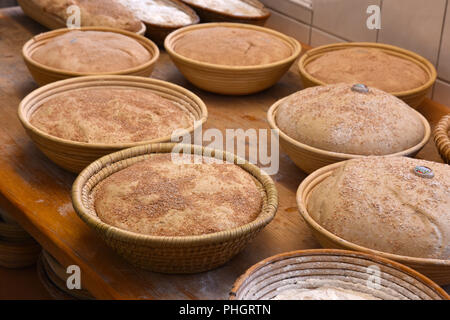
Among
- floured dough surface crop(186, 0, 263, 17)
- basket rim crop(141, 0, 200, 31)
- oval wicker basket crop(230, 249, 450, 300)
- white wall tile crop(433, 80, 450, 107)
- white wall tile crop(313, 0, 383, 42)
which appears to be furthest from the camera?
floured dough surface crop(186, 0, 263, 17)

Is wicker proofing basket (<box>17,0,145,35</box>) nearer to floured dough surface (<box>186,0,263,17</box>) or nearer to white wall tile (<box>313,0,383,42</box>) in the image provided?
floured dough surface (<box>186,0,263,17</box>)

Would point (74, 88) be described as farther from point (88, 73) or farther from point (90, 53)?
point (90, 53)

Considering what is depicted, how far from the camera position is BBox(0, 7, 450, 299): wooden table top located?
1.24 metres

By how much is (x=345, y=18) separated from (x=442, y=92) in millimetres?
566

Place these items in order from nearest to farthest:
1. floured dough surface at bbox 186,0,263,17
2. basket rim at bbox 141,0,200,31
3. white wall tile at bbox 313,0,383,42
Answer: white wall tile at bbox 313,0,383,42 < basket rim at bbox 141,0,200,31 < floured dough surface at bbox 186,0,263,17

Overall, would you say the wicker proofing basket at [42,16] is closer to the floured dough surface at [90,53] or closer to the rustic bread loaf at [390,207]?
the floured dough surface at [90,53]

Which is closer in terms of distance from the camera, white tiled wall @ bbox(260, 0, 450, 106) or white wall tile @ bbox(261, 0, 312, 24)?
white tiled wall @ bbox(260, 0, 450, 106)

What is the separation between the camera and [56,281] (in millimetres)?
2027

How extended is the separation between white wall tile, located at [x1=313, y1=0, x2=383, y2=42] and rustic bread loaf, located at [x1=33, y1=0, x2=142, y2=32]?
2.58 feet

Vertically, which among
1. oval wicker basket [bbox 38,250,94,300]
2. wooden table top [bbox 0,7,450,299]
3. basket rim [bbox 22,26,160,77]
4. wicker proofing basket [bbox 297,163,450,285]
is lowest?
oval wicker basket [bbox 38,250,94,300]

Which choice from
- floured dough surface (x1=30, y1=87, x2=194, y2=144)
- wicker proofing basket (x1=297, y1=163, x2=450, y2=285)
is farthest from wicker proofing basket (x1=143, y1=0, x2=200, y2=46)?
wicker proofing basket (x1=297, y1=163, x2=450, y2=285)

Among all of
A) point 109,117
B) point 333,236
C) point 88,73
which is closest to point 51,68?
point 88,73

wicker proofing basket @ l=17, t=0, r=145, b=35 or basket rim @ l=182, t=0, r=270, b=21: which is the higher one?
basket rim @ l=182, t=0, r=270, b=21

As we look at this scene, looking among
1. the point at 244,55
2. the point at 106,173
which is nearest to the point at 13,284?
the point at 106,173
